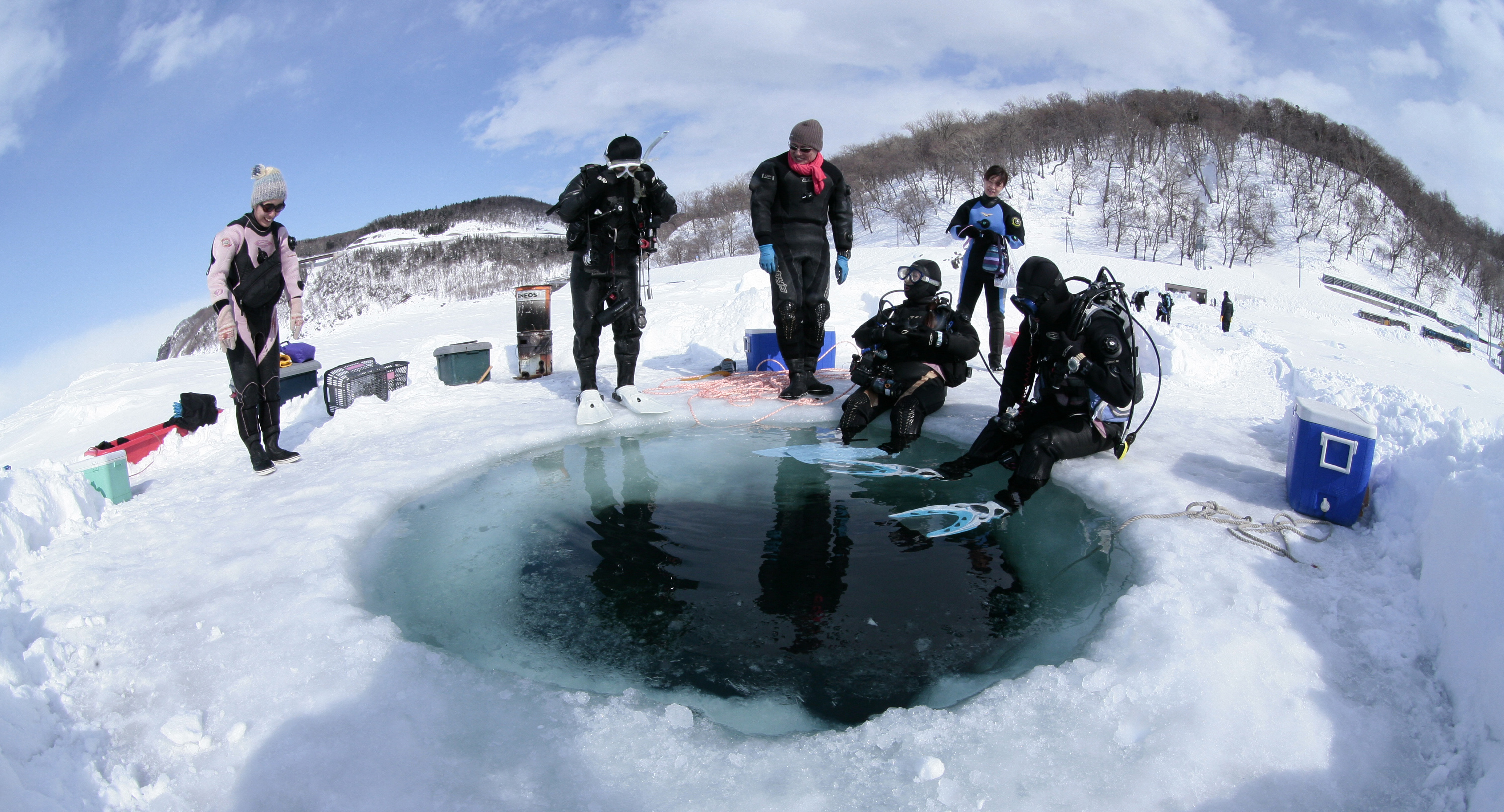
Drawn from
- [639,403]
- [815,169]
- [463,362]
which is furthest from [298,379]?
[815,169]

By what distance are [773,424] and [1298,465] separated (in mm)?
3144

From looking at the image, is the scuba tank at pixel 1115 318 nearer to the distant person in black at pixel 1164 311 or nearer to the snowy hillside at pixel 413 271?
the distant person in black at pixel 1164 311

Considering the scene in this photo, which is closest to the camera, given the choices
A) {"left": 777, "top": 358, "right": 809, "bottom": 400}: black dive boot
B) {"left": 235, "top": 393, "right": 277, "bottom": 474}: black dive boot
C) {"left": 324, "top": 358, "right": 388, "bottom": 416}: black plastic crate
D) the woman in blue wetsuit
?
{"left": 235, "top": 393, "right": 277, "bottom": 474}: black dive boot

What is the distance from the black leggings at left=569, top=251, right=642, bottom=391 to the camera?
5.52 metres

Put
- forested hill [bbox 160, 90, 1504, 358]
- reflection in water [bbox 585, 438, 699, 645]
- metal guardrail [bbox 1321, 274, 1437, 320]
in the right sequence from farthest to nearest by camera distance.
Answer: forested hill [bbox 160, 90, 1504, 358] → metal guardrail [bbox 1321, 274, 1437, 320] → reflection in water [bbox 585, 438, 699, 645]

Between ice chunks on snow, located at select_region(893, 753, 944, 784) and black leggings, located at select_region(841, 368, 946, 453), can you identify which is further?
black leggings, located at select_region(841, 368, 946, 453)

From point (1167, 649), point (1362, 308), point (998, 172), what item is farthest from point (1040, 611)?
point (1362, 308)

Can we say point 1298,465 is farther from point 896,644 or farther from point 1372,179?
point 1372,179

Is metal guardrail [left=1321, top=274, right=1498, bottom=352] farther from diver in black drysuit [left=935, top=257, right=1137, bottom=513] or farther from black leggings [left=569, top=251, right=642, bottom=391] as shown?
black leggings [left=569, top=251, right=642, bottom=391]

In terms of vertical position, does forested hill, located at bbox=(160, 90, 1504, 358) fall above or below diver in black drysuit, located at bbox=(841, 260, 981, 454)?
above

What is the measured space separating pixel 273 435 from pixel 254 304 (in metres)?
0.82

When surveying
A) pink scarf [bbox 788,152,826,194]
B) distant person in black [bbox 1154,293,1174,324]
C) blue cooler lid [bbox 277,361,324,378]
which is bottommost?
blue cooler lid [bbox 277,361,324,378]

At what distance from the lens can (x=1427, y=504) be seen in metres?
2.71

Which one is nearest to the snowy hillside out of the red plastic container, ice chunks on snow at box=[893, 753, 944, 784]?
the red plastic container
